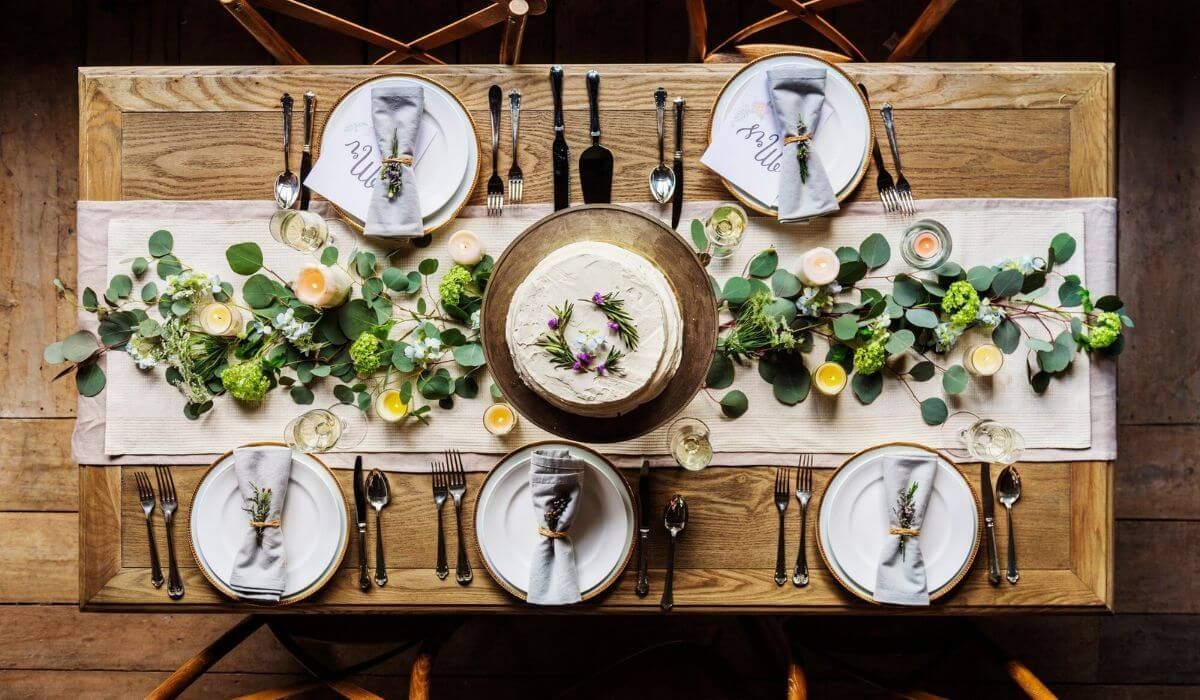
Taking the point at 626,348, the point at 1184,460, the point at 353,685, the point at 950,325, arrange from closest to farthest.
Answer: the point at 626,348, the point at 950,325, the point at 353,685, the point at 1184,460

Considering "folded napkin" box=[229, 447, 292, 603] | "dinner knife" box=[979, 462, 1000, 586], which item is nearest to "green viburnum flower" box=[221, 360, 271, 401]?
"folded napkin" box=[229, 447, 292, 603]

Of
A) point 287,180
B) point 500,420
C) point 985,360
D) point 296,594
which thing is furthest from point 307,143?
point 985,360

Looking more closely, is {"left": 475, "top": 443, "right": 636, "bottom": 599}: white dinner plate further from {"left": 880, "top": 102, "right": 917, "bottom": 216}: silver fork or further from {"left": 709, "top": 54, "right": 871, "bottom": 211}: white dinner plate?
{"left": 880, "top": 102, "right": 917, "bottom": 216}: silver fork

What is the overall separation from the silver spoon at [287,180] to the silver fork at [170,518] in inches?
26.4

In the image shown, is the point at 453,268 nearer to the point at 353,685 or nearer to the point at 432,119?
the point at 432,119

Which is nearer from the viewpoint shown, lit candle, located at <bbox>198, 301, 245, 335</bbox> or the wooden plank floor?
lit candle, located at <bbox>198, 301, 245, 335</bbox>

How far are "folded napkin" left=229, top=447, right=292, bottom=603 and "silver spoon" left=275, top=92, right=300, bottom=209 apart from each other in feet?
1.83

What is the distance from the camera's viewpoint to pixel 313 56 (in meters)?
2.47

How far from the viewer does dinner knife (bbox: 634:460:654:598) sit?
163 centimetres

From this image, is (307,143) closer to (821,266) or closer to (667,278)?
(667,278)

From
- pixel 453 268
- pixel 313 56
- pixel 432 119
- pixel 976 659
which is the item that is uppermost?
pixel 313 56

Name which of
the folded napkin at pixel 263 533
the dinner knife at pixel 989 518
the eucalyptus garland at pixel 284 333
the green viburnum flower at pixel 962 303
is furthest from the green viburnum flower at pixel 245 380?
the dinner knife at pixel 989 518

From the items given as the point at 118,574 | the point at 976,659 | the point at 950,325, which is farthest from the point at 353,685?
the point at 976,659

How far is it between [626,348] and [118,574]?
1.31 metres
